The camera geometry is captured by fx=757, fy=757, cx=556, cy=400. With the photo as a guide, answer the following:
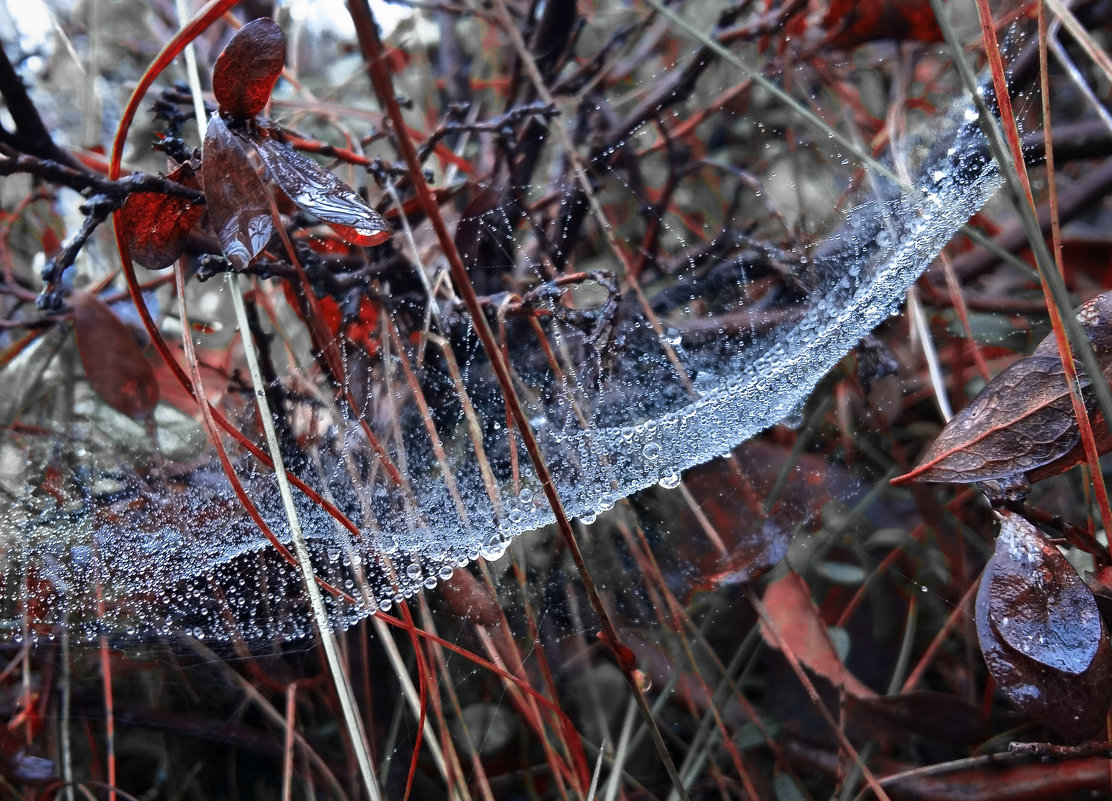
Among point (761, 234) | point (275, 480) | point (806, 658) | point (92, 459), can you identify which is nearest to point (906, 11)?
point (761, 234)

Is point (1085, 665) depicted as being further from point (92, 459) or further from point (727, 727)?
point (92, 459)

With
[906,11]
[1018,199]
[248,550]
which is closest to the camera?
[1018,199]

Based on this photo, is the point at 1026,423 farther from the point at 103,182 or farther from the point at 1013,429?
the point at 103,182

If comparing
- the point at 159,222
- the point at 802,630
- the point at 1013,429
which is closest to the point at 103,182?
the point at 159,222

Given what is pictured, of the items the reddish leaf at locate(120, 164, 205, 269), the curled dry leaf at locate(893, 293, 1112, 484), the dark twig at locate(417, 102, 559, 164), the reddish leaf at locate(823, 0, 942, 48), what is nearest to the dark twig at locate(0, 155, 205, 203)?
the reddish leaf at locate(120, 164, 205, 269)

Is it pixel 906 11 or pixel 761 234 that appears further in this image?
pixel 906 11
